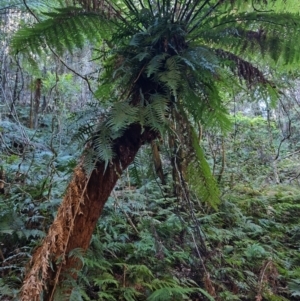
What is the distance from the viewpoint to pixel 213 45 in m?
1.93

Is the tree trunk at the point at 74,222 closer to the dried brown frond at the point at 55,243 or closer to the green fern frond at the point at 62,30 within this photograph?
the dried brown frond at the point at 55,243

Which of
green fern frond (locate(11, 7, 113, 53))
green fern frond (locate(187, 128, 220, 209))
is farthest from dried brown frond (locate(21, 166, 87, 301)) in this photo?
green fern frond (locate(11, 7, 113, 53))

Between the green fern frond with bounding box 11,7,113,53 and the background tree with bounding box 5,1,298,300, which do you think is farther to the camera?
the green fern frond with bounding box 11,7,113,53

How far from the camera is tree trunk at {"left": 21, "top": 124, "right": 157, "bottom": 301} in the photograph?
1.13 m

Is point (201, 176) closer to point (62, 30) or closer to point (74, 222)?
point (74, 222)

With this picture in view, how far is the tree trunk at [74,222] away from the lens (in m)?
1.13

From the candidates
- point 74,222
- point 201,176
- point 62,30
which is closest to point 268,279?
point 201,176

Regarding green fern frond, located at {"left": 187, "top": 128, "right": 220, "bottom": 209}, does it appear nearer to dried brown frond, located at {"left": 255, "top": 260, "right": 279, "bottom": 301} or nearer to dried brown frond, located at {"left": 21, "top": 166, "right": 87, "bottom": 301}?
dried brown frond, located at {"left": 21, "top": 166, "right": 87, "bottom": 301}

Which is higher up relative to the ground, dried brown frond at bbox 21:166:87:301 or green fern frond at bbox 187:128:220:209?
green fern frond at bbox 187:128:220:209

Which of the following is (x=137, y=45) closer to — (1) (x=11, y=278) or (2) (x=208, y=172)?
(2) (x=208, y=172)

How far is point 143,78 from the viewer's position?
1.55 metres

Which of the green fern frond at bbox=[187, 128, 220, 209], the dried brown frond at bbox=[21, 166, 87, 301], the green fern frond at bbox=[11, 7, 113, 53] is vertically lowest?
the dried brown frond at bbox=[21, 166, 87, 301]

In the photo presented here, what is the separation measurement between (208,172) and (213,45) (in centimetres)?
74

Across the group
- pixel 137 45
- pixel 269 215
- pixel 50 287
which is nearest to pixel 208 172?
pixel 137 45
